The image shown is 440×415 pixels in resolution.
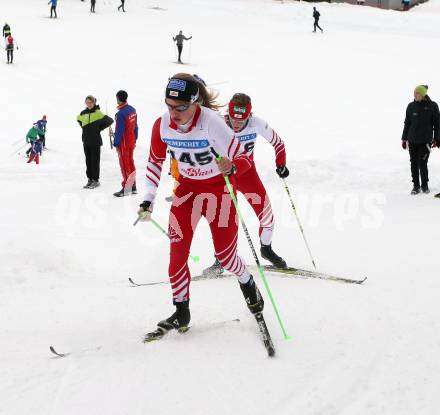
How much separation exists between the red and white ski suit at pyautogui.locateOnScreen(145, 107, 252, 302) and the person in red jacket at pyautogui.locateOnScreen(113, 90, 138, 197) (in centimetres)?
561

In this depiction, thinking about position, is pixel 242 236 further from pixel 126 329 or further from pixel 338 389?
pixel 338 389

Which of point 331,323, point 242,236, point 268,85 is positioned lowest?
point 242,236

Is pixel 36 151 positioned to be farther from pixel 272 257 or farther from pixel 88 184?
pixel 272 257

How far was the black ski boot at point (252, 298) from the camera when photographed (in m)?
4.20

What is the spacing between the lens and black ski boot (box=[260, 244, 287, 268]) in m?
6.23

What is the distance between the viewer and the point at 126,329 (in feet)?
15.0

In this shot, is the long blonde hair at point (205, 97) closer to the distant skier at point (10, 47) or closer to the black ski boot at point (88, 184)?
the black ski boot at point (88, 184)

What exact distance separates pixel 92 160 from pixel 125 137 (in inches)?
45.8

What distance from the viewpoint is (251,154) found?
6289 millimetres

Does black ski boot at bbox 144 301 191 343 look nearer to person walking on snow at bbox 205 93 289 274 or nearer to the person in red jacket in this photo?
person walking on snow at bbox 205 93 289 274

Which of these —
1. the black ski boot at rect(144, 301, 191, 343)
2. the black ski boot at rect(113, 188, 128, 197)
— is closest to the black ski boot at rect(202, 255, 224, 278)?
the black ski boot at rect(144, 301, 191, 343)

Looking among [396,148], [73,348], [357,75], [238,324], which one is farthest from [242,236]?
[357,75]

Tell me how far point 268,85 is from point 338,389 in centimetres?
2131

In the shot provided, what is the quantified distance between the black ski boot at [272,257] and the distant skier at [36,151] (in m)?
8.42
